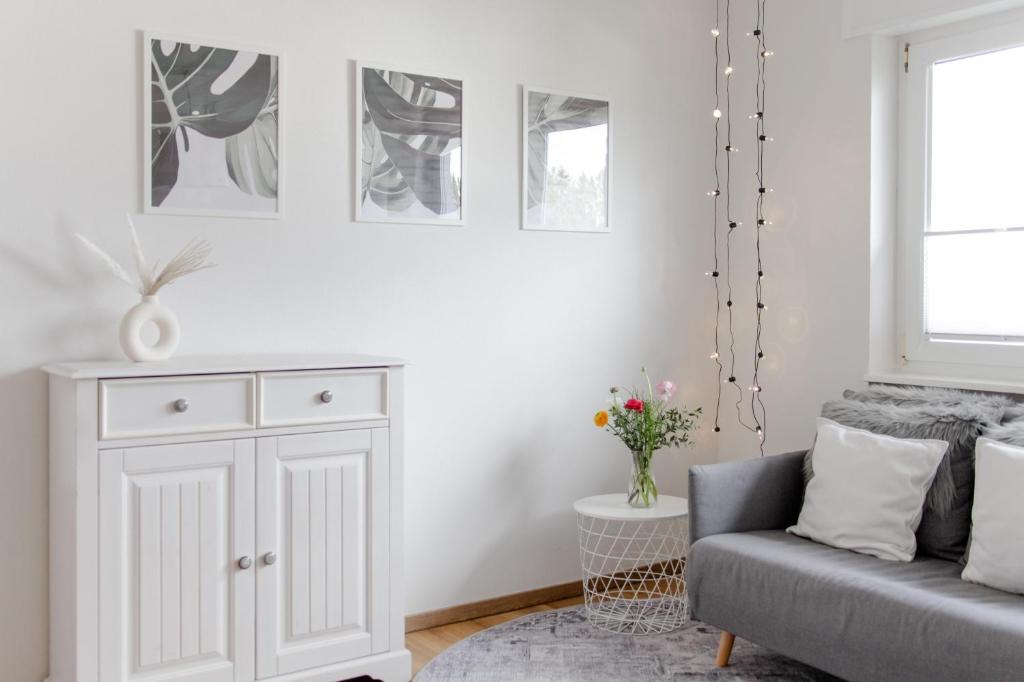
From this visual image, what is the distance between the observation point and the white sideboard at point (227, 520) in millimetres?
2377

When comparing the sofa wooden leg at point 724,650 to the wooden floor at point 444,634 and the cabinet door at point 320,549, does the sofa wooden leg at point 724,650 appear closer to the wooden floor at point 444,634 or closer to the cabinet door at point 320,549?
the wooden floor at point 444,634

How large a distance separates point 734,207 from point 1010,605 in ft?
6.88

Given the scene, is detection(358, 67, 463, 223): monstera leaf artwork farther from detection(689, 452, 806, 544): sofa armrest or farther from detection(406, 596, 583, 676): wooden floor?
detection(406, 596, 583, 676): wooden floor

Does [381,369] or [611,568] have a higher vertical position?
[381,369]

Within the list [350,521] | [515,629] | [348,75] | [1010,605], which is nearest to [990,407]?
[1010,605]

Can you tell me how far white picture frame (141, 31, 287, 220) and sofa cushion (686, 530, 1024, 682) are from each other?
5.58 ft

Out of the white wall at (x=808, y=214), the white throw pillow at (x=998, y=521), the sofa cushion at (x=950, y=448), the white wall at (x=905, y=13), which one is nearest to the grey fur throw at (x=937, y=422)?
the sofa cushion at (x=950, y=448)

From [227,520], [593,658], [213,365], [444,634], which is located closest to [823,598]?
[593,658]

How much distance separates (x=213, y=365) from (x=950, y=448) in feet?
6.72

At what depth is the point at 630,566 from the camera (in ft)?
12.5

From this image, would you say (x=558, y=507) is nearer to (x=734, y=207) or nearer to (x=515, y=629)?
(x=515, y=629)

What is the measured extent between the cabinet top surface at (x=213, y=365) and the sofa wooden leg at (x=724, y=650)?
4.20 ft

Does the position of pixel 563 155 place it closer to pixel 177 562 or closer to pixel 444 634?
pixel 444 634

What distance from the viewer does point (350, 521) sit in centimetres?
273
